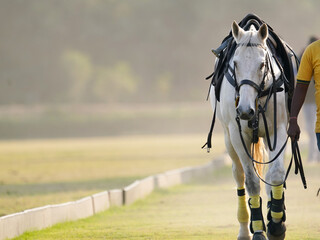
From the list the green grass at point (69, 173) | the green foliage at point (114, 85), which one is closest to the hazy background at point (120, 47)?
the green foliage at point (114, 85)

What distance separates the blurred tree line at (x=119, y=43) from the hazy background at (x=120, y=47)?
0.11m

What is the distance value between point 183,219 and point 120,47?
279 feet

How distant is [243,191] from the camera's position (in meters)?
8.35

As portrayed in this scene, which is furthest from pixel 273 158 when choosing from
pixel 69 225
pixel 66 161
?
pixel 66 161

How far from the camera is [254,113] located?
6.90m

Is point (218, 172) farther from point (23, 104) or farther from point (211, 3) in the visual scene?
point (211, 3)

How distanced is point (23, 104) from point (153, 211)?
2938 inches

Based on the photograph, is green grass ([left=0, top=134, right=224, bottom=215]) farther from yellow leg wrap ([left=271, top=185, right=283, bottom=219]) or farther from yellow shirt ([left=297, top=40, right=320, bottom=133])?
yellow shirt ([left=297, top=40, right=320, bottom=133])

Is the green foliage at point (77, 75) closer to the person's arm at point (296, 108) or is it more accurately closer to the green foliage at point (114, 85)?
the green foliage at point (114, 85)

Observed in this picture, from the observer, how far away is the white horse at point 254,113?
23.2 feet

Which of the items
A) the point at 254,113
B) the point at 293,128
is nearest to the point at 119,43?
the point at 254,113

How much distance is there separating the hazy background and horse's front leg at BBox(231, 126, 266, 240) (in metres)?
68.7

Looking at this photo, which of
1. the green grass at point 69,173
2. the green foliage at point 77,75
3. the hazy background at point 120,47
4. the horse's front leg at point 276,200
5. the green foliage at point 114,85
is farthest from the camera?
the hazy background at point 120,47

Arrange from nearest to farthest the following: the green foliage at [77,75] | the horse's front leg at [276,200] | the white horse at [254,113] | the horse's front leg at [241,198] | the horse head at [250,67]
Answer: the horse head at [250,67], the white horse at [254,113], the horse's front leg at [276,200], the horse's front leg at [241,198], the green foliage at [77,75]
